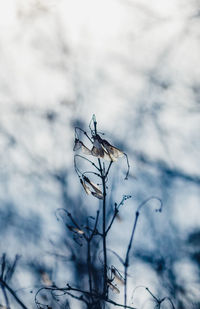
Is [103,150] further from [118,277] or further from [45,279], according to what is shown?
[45,279]

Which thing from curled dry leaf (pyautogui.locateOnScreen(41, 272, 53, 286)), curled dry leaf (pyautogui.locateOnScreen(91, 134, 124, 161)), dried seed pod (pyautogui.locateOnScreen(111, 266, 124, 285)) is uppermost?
curled dry leaf (pyautogui.locateOnScreen(91, 134, 124, 161))

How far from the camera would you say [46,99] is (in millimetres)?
1974

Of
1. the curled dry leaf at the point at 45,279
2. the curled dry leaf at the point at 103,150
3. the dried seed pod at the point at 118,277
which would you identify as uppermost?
the curled dry leaf at the point at 103,150

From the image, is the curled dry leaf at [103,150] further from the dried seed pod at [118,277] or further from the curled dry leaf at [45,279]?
the curled dry leaf at [45,279]

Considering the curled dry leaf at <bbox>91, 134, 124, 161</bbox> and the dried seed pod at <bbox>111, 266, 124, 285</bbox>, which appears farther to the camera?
the dried seed pod at <bbox>111, 266, 124, 285</bbox>

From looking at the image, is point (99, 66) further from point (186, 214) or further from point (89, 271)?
point (89, 271)

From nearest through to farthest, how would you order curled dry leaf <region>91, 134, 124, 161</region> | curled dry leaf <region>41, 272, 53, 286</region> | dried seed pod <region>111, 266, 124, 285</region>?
curled dry leaf <region>91, 134, 124, 161</region> < dried seed pod <region>111, 266, 124, 285</region> < curled dry leaf <region>41, 272, 53, 286</region>

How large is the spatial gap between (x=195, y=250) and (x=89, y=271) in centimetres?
76

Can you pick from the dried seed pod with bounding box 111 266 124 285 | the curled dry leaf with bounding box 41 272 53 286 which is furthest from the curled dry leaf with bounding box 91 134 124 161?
the curled dry leaf with bounding box 41 272 53 286

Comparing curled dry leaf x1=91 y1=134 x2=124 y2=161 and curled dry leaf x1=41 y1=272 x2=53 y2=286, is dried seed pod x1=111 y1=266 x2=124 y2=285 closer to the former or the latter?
curled dry leaf x1=41 y1=272 x2=53 y2=286

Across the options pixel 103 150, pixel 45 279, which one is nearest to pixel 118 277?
pixel 45 279

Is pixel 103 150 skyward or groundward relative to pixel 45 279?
skyward

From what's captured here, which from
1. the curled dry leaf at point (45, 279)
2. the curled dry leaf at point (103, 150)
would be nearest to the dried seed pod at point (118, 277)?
the curled dry leaf at point (45, 279)

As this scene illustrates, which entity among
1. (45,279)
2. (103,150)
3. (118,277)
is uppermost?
(103,150)
